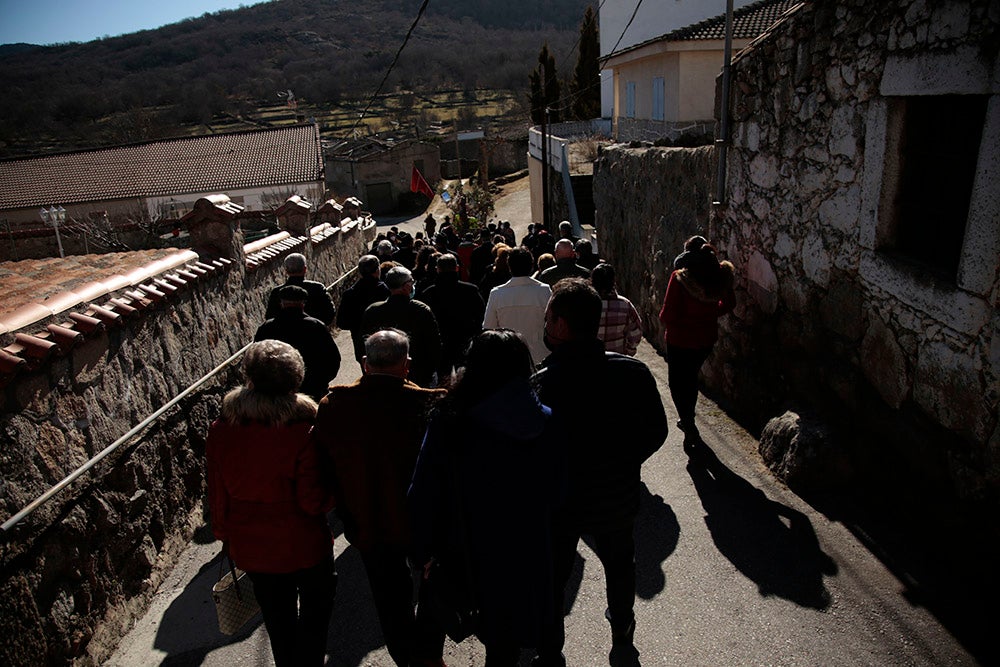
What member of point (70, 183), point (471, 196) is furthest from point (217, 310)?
point (70, 183)

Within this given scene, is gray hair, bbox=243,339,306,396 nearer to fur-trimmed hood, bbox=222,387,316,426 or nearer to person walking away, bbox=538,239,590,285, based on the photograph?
fur-trimmed hood, bbox=222,387,316,426

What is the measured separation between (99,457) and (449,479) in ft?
9.08

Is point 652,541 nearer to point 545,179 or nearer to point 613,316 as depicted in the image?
point 613,316

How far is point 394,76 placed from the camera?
99.1 meters

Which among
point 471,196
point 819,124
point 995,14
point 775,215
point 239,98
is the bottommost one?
point 471,196

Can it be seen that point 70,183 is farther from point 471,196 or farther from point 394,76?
point 394,76

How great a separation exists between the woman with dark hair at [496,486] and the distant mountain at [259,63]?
203ft

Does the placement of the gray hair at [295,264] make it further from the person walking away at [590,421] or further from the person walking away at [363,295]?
the person walking away at [590,421]

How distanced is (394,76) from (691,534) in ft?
343

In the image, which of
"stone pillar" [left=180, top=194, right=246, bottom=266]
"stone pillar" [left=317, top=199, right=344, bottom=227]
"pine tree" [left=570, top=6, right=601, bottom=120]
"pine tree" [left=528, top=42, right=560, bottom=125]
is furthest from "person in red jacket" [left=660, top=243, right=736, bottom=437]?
"pine tree" [left=570, top=6, right=601, bottom=120]

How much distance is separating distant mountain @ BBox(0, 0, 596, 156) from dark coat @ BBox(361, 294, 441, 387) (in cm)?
5972

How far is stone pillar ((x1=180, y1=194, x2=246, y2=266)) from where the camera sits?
671cm

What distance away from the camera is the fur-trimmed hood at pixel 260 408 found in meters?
2.74

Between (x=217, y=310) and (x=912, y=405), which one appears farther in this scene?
(x=217, y=310)
